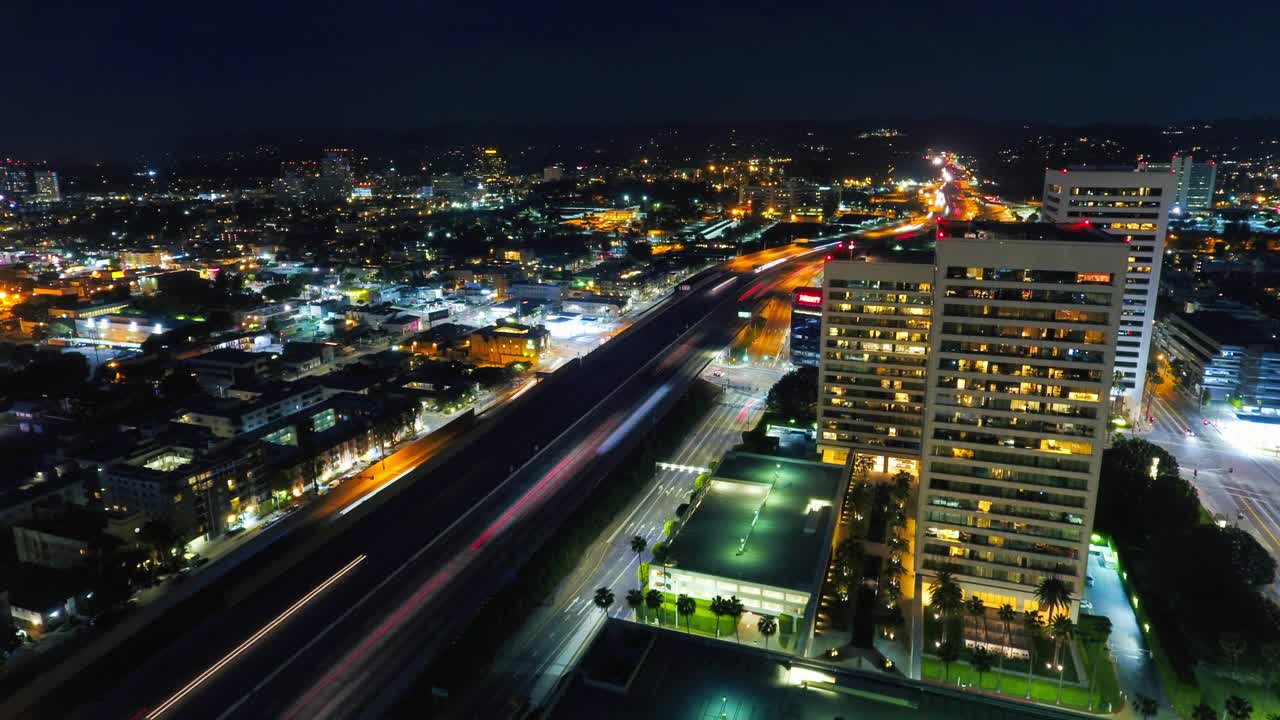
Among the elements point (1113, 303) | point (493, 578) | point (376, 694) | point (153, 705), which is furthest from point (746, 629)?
point (153, 705)

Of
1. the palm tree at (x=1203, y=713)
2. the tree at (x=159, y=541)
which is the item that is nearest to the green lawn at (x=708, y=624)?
the palm tree at (x=1203, y=713)

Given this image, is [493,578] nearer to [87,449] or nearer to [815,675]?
[815,675]

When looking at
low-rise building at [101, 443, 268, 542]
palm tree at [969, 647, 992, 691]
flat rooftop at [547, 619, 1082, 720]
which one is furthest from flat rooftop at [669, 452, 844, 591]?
low-rise building at [101, 443, 268, 542]

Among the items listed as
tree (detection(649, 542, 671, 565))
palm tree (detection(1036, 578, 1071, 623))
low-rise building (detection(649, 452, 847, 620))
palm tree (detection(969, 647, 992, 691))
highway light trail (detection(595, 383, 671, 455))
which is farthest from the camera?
highway light trail (detection(595, 383, 671, 455))

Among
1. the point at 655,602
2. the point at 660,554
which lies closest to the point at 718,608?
the point at 655,602

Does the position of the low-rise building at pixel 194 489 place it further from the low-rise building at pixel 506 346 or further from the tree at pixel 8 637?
the low-rise building at pixel 506 346

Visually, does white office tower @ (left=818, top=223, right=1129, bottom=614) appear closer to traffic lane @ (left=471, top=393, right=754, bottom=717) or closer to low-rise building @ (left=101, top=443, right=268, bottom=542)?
traffic lane @ (left=471, top=393, right=754, bottom=717)

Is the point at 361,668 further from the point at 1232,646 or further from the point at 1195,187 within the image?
the point at 1195,187

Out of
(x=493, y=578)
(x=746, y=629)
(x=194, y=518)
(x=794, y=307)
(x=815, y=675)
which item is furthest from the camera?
(x=794, y=307)
